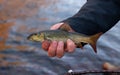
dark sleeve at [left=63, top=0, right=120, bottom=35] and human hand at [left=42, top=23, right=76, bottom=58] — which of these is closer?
human hand at [left=42, top=23, right=76, bottom=58]

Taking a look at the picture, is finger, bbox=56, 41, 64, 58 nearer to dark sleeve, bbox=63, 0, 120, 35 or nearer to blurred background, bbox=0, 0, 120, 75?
dark sleeve, bbox=63, 0, 120, 35

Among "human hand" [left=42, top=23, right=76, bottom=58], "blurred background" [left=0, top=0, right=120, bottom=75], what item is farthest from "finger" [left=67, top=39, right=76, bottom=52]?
"blurred background" [left=0, top=0, right=120, bottom=75]

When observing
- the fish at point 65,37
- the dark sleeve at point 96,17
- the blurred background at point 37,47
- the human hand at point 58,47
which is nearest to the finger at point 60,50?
the human hand at point 58,47

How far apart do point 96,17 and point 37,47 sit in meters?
3.71

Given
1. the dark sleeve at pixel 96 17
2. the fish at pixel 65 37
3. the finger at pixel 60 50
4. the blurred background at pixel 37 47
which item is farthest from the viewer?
the blurred background at pixel 37 47

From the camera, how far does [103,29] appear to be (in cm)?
364

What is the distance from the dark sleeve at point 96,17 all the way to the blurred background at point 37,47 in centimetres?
273

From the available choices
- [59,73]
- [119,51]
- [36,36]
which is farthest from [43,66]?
[36,36]

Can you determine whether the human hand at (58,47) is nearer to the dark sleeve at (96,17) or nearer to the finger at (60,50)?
the finger at (60,50)

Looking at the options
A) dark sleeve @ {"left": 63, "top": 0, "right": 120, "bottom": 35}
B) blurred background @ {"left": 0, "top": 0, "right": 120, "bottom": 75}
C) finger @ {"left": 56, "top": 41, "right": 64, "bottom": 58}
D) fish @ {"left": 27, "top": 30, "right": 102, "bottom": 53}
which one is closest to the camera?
finger @ {"left": 56, "top": 41, "right": 64, "bottom": 58}

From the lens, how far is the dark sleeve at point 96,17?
351 centimetres

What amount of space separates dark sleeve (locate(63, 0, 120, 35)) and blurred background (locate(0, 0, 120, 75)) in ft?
8.96

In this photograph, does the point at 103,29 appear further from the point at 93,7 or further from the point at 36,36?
the point at 36,36

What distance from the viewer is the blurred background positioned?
6.47m
